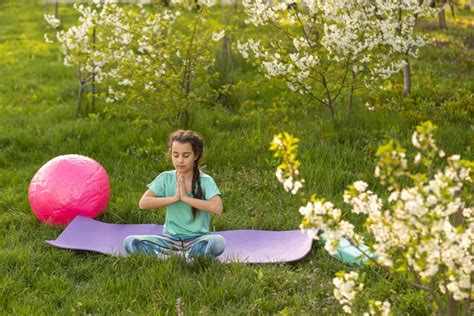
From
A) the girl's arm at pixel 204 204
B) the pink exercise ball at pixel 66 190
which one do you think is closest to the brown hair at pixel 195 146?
the girl's arm at pixel 204 204

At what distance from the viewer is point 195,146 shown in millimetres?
4801

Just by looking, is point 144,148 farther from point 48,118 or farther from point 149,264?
point 149,264

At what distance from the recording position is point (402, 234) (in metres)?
2.73

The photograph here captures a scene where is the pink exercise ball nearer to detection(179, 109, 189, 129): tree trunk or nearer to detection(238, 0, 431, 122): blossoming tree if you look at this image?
detection(179, 109, 189, 129): tree trunk

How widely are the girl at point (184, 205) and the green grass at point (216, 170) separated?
21 cm

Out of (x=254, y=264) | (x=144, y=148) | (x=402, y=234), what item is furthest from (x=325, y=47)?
(x=402, y=234)

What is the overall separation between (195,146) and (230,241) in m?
0.86

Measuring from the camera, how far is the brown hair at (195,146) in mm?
4766

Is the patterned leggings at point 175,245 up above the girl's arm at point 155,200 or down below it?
below

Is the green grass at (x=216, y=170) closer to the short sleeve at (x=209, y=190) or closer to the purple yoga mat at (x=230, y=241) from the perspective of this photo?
the purple yoga mat at (x=230, y=241)

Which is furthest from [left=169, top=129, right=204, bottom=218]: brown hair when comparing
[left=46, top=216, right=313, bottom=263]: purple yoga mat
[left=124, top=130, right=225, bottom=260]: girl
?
[left=46, top=216, right=313, bottom=263]: purple yoga mat

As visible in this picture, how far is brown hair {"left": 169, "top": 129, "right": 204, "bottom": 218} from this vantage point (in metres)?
4.77

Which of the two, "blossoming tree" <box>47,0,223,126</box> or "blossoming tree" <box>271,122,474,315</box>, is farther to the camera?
"blossoming tree" <box>47,0,223,126</box>

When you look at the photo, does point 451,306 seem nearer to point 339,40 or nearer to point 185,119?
point 339,40
